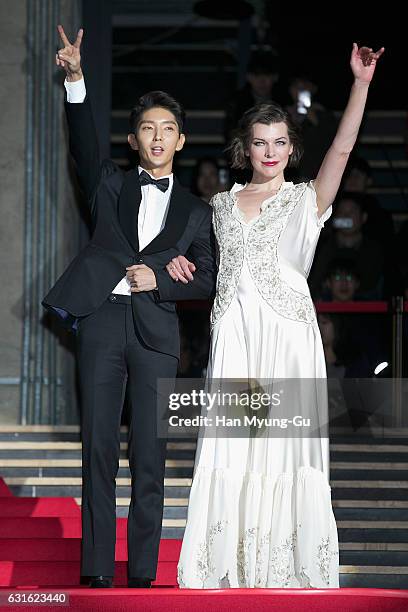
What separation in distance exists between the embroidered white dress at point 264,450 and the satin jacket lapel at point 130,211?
0.99ft

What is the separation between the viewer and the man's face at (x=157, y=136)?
3971mm

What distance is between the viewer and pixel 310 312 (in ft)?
13.1

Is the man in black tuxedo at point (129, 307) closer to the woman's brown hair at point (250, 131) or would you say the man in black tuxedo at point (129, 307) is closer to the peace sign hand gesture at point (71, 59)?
the peace sign hand gesture at point (71, 59)

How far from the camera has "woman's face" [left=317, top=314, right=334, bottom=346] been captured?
7027mm

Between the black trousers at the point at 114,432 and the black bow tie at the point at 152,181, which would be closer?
the black trousers at the point at 114,432

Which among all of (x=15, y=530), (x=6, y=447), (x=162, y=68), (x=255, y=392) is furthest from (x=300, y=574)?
(x=162, y=68)

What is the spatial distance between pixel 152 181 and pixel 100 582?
1320mm

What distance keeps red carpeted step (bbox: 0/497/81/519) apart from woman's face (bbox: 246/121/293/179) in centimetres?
181

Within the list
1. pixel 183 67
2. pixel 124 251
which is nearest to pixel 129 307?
pixel 124 251

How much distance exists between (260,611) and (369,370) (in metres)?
3.62

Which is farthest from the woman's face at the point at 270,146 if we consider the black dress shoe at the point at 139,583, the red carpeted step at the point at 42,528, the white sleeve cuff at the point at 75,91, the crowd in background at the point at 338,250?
the crowd in background at the point at 338,250

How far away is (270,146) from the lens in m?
4.02

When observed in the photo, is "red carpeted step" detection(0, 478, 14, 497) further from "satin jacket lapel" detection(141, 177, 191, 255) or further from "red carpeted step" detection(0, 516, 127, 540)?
"satin jacket lapel" detection(141, 177, 191, 255)

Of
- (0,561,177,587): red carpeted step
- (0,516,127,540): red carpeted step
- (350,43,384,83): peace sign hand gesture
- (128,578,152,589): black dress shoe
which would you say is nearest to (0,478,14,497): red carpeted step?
(0,516,127,540): red carpeted step
